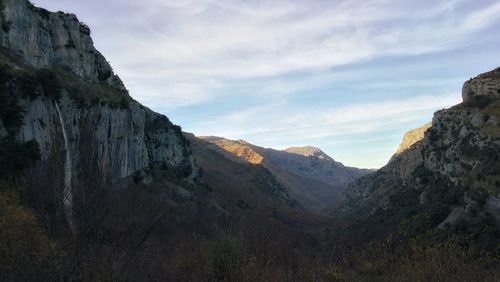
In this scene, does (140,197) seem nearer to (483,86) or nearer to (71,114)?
(71,114)

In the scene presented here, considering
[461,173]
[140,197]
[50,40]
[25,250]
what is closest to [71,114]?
[140,197]

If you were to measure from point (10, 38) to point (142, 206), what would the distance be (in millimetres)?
53942

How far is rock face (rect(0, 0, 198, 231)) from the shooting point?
20008 mm

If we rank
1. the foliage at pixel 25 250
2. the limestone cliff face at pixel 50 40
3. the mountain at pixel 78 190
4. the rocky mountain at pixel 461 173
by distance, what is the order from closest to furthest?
the foliage at pixel 25 250, the mountain at pixel 78 190, the limestone cliff face at pixel 50 40, the rocky mountain at pixel 461 173

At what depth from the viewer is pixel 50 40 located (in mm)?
86375

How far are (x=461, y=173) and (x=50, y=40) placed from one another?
317 ft

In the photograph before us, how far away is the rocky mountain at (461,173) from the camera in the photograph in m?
86.4

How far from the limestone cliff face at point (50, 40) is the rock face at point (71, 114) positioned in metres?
0.16

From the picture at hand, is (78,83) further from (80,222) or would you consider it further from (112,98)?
(80,222)

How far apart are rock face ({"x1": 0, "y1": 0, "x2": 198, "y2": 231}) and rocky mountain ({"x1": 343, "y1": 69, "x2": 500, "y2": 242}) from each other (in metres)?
54.0

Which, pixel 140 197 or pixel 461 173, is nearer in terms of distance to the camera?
pixel 140 197

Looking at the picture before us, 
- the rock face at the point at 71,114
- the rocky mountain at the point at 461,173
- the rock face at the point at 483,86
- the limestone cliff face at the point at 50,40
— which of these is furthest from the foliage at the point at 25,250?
the rock face at the point at 483,86

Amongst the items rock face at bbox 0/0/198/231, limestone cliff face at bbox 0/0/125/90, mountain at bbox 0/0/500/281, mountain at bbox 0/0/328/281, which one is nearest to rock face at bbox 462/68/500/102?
mountain at bbox 0/0/500/281

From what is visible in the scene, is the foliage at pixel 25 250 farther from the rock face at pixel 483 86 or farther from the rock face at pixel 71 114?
the rock face at pixel 483 86
